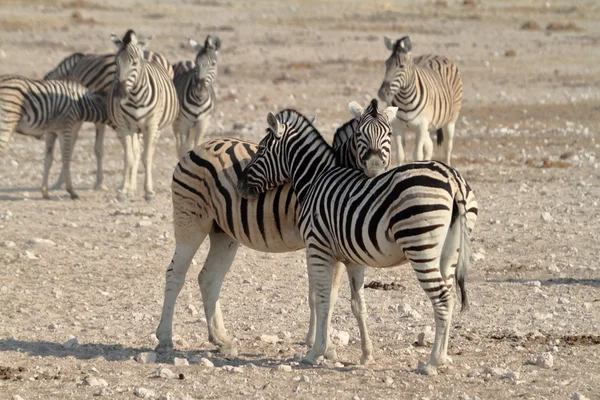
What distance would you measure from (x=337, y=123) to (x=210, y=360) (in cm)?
1197

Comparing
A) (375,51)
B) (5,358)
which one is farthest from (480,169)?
(375,51)

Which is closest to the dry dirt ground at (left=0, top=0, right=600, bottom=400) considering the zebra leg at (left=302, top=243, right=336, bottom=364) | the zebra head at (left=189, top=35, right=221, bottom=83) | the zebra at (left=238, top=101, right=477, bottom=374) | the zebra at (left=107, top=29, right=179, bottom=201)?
the zebra leg at (left=302, top=243, right=336, bottom=364)

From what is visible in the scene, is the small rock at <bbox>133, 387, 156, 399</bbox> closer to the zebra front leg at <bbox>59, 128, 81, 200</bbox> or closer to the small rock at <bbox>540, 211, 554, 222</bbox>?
the small rock at <bbox>540, 211, 554, 222</bbox>

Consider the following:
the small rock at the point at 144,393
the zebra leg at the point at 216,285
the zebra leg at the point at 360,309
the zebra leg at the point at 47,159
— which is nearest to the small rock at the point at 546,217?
the zebra leg at the point at 216,285

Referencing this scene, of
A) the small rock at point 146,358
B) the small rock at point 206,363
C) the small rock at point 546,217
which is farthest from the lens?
the small rock at point 546,217

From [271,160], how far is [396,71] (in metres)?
6.99

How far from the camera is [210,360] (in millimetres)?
7426

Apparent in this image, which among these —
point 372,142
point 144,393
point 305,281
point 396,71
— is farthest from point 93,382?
point 396,71

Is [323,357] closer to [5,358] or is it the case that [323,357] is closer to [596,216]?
[5,358]

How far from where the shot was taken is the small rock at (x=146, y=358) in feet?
24.1

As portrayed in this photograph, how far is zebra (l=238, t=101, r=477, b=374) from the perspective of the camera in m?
6.50

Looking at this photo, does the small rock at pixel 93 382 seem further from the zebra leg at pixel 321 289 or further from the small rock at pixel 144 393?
the zebra leg at pixel 321 289

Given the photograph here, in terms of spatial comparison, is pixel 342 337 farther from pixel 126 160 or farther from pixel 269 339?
pixel 126 160

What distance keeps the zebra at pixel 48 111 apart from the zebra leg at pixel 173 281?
250 inches
